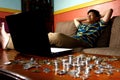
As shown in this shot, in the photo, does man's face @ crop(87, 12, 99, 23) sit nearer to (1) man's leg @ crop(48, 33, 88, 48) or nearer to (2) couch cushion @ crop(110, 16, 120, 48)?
(2) couch cushion @ crop(110, 16, 120, 48)

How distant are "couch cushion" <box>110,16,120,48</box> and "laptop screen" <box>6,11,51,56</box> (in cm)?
126

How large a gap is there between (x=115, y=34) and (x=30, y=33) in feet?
4.54

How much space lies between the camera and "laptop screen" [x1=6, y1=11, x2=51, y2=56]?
0.74 metres

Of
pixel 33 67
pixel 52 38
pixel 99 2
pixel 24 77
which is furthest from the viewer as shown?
pixel 99 2

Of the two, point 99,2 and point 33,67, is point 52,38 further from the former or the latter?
point 99,2

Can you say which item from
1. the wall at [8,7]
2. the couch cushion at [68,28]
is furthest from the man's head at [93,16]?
the wall at [8,7]

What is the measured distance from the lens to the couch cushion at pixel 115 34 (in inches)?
73.6

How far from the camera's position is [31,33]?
2.64 ft

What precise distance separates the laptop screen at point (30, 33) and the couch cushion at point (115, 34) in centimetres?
126

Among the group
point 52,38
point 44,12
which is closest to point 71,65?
point 44,12

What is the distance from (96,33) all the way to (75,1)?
3.30 ft

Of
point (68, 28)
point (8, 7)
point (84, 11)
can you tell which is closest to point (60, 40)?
point (68, 28)

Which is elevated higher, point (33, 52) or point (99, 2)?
point (99, 2)

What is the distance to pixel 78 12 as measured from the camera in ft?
9.26
